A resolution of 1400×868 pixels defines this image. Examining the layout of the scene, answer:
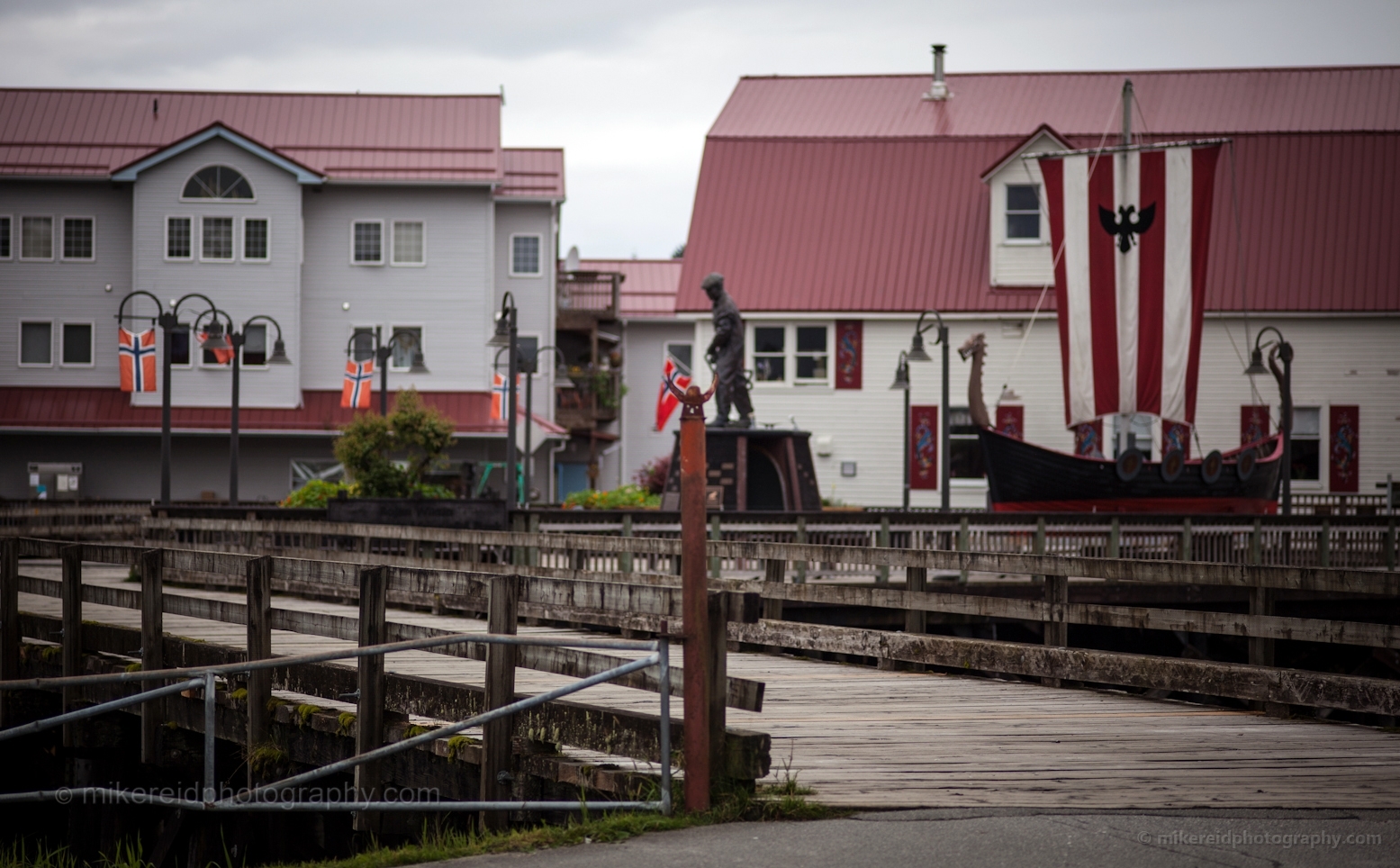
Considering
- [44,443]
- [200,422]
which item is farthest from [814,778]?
[44,443]

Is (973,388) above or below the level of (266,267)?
below

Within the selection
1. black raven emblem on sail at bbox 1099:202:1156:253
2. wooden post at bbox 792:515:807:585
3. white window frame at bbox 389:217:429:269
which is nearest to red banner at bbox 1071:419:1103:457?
black raven emblem on sail at bbox 1099:202:1156:253

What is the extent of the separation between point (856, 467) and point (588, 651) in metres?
31.5

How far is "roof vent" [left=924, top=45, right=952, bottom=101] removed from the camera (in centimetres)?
4288

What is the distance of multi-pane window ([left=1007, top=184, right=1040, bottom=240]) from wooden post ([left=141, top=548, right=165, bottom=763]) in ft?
100

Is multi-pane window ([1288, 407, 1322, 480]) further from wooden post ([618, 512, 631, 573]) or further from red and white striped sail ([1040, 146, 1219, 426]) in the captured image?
wooden post ([618, 512, 631, 573])

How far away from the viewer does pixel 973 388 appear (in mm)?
33312

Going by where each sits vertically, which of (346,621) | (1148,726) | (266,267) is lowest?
(1148,726)

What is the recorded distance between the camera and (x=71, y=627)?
12094 millimetres

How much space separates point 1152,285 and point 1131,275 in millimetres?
562

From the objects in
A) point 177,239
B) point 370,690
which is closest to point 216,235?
point 177,239

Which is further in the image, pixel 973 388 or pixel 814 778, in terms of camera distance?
pixel 973 388

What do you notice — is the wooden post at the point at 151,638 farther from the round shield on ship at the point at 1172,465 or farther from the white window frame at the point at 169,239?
the white window frame at the point at 169,239

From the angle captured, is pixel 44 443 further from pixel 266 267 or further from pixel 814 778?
pixel 814 778
